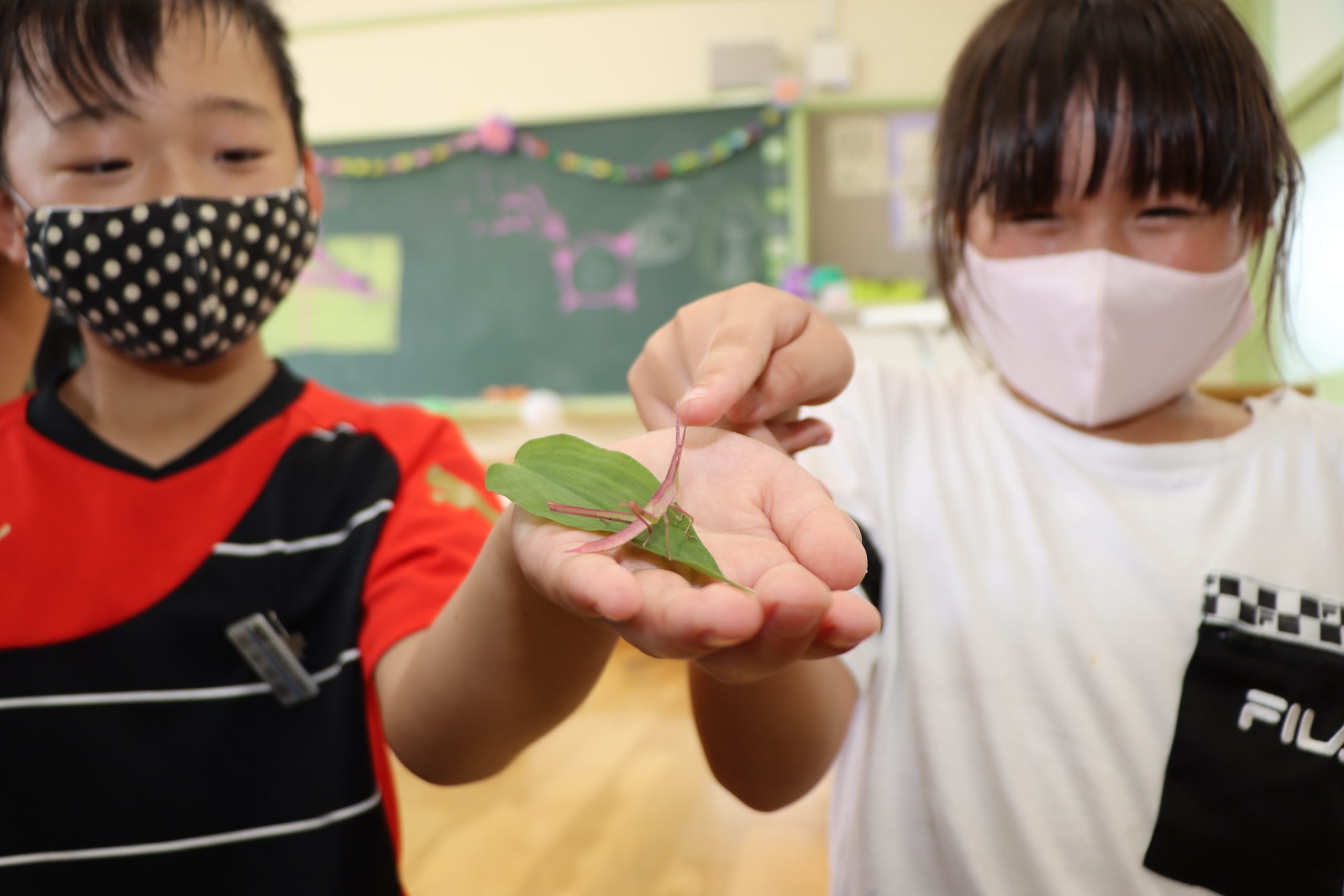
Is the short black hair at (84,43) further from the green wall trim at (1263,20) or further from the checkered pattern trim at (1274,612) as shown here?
the green wall trim at (1263,20)

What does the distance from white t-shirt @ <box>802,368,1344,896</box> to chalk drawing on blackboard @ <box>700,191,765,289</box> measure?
2.84 meters

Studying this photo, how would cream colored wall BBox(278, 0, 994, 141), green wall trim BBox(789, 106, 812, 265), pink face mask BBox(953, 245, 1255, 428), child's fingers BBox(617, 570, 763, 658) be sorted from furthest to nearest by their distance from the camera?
cream colored wall BBox(278, 0, 994, 141)
green wall trim BBox(789, 106, 812, 265)
pink face mask BBox(953, 245, 1255, 428)
child's fingers BBox(617, 570, 763, 658)

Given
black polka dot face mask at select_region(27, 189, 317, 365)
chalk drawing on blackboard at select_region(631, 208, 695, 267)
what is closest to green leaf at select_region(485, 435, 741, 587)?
black polka dot face mask at select_region(27, 189, 317, 365)

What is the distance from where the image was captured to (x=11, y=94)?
0.90m

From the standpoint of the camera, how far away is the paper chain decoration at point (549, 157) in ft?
12.2

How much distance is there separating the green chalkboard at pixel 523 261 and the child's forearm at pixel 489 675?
308 centimetres

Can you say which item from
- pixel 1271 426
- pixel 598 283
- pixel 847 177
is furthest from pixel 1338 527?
pixel 598 283

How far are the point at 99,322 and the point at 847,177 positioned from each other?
3.25m

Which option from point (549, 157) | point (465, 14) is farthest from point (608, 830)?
point (465, 14)

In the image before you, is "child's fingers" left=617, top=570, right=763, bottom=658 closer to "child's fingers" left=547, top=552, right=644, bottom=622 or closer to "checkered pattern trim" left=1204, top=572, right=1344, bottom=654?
"child's fingers" left=547, top=552, right=644, bottom=622

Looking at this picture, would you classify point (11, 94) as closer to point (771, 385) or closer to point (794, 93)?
point (771, 385)

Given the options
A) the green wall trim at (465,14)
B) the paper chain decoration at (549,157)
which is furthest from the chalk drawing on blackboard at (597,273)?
the green wall trim at (465,14)

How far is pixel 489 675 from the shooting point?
2.34ft

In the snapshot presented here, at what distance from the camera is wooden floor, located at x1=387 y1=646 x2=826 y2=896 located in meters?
2.01
